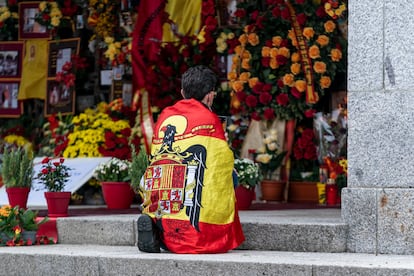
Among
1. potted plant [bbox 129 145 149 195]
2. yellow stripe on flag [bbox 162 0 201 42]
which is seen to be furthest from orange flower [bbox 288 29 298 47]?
potted plant [bbox 129 145 149 195]

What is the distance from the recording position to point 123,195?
977 centimetres

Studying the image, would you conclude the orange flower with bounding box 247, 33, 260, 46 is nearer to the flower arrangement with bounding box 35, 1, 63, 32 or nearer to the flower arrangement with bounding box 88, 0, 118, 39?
the flower arrangement with bounding box 88, 0, 118, 39

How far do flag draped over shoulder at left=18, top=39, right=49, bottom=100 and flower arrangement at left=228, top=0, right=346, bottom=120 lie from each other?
9.90ft

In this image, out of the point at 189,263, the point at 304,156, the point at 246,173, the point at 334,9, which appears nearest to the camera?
the point at 189,263

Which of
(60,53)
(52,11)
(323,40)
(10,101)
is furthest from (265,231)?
(10,101)

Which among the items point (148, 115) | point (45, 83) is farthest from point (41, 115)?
point (148, 115)

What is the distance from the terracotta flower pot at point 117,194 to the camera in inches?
385

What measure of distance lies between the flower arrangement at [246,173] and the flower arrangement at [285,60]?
5.30 feet

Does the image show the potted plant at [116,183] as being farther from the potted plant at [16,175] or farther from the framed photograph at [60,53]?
the framed photograph at [60,53]

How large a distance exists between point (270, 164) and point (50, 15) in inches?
151

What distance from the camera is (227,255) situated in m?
6.60

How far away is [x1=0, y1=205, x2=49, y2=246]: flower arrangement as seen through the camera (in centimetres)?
778

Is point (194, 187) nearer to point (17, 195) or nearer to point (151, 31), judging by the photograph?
point (17, 195)

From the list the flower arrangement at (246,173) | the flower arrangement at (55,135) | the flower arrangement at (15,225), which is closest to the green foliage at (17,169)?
the flower arrangement at (15,225)
